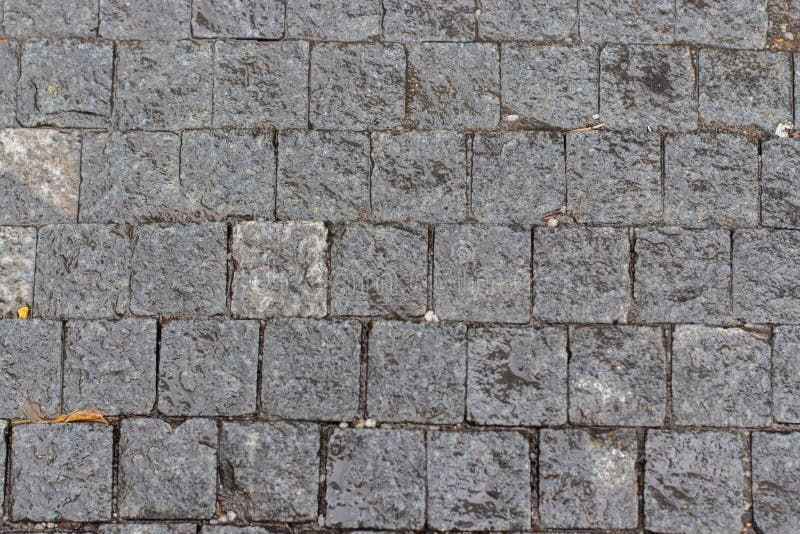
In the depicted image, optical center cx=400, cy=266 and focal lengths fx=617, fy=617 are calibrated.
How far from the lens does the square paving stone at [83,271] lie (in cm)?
293

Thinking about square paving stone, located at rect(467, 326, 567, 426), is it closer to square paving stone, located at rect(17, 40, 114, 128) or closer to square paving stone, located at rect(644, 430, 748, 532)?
square paving stone, located at rect(644, 430, 748, 532)

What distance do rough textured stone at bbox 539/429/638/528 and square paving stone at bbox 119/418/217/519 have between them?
1.56 m

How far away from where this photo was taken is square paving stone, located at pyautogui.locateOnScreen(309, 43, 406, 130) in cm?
298

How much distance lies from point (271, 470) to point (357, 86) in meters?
1.87

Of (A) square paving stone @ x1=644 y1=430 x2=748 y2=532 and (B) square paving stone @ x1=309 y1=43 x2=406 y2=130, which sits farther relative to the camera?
(B) square paving stone @ x1=309 y1=43 x2=406 y2=130

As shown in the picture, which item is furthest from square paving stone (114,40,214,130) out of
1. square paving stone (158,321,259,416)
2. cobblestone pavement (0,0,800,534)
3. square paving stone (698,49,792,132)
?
square paving stone (698,49,792,132)

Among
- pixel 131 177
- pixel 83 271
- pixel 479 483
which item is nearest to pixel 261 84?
pixel 131 177

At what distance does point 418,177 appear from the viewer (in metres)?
2.96

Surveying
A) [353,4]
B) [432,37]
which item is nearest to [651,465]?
[432,37]

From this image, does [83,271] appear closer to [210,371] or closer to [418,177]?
[210,371]

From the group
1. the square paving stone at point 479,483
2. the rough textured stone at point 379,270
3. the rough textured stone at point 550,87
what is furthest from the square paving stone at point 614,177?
the square paving stone at point 479,483

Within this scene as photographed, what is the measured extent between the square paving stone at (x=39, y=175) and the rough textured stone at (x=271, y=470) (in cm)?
135

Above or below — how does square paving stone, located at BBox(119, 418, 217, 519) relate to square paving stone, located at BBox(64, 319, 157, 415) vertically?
below

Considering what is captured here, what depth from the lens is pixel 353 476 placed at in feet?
9.39
